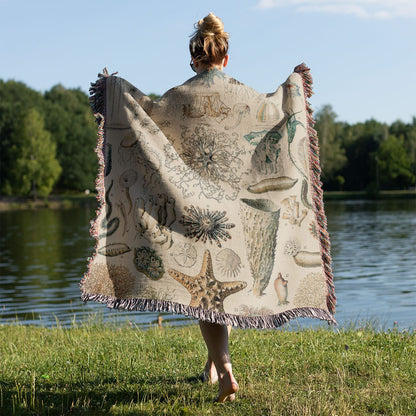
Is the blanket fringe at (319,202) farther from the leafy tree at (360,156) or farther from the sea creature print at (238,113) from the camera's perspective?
the leafy tree at (360,156)

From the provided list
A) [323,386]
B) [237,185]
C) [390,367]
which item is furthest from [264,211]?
[390,367]

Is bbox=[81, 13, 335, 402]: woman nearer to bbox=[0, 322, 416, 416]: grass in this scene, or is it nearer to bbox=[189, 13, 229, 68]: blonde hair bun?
bbox=[189, 13, 229, 68]: blonde hair bun

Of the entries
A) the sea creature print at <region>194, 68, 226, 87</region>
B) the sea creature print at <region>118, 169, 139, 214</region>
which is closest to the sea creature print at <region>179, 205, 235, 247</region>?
the sea creature print at <region>118, 169, 139, 214</region>

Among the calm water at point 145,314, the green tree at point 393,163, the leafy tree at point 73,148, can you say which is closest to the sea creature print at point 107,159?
the calm water at point 145,314

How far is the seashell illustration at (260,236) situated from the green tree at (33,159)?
5929cm

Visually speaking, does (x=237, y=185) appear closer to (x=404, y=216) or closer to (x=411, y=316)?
(x=411, y=316)

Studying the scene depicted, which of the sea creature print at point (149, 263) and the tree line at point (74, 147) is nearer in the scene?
the sea creature print at point (149, 263)

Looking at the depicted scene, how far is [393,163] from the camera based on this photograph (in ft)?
284

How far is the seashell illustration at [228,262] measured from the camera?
150 inches

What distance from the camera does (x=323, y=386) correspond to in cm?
396

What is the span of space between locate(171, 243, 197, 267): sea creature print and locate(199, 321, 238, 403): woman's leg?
359 millimetres

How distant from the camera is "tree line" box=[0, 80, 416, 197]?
204 ft

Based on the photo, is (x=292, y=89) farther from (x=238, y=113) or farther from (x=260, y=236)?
(x=260, y=236)

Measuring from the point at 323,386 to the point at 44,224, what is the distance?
36.0m
